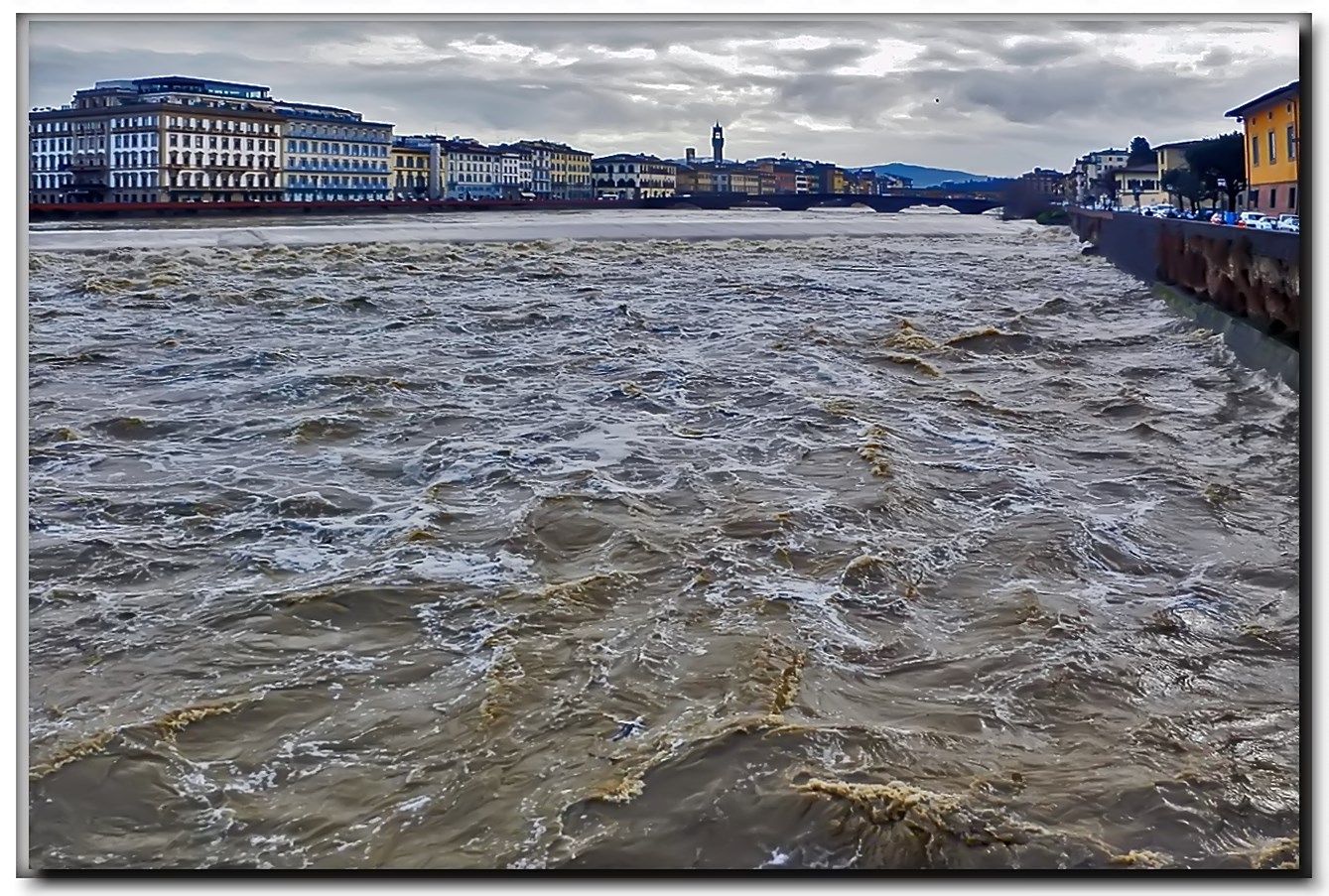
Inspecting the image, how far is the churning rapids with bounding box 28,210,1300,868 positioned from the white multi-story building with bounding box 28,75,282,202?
465mm

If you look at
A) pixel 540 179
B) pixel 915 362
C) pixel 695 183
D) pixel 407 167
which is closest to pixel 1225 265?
pixel 915 362

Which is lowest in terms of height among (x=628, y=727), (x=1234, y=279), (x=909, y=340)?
(x=628, y=727)

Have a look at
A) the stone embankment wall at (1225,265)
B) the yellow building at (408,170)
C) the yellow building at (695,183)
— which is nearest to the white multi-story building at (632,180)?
the yellow building at (695,183)

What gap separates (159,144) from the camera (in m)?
4.63

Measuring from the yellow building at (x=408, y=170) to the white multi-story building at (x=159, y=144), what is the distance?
1.22 metres

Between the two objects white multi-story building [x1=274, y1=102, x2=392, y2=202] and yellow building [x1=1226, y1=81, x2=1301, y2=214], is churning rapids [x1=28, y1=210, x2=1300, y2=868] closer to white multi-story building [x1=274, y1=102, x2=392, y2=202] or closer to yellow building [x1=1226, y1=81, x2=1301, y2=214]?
yellow building [x1=1226, y1=81, x2=1301, y2=214]

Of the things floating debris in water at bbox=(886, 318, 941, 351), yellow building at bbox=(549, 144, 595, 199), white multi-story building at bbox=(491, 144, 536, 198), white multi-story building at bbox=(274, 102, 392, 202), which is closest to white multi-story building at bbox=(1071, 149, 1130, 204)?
floating debris in water at bbox=(886, 318, 941, 351)

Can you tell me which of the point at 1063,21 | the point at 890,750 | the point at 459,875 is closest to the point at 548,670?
the point at 890,750

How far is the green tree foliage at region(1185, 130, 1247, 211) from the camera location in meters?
4.62

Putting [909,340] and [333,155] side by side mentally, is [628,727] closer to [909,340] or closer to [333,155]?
[333,155]

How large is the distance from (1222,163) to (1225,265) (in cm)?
288

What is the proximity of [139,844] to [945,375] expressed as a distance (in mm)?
→ 6189

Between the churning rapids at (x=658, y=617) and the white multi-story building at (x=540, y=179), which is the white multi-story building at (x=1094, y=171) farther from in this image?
the white multi-story building at (x=540, y=179)

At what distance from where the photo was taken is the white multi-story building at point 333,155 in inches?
166
